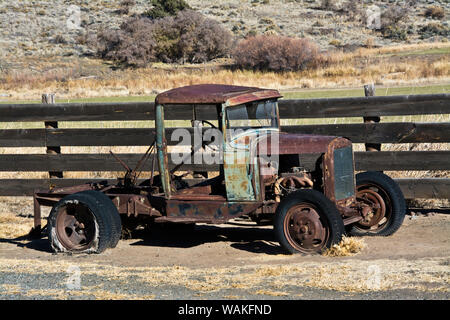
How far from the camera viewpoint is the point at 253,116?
26.8 feet

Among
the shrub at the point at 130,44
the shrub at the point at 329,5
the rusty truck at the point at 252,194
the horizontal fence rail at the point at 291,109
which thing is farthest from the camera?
the shrub at the point at 329,5

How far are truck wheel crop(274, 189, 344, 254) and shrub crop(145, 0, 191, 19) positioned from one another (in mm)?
47620

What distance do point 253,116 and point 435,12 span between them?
52.8 meters

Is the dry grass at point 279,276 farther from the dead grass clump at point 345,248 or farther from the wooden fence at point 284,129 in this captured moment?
the wooden fence at point 284,129

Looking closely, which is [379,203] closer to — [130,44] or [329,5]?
[130,44]

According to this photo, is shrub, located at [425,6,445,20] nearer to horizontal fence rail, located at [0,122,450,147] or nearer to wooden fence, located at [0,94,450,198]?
wooden fence, located at [0,94,450,198]

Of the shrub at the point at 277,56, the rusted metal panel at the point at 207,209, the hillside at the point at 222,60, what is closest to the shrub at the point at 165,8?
the hillside at the point at 222,60

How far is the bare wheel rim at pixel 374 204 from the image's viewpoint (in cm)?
863

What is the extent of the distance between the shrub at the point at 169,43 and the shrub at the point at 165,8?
561cm

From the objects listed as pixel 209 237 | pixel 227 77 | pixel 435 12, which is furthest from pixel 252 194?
pixel 435 12

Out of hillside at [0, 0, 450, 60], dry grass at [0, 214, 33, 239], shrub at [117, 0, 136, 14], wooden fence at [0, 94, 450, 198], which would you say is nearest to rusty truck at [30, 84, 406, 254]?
dry grass at [0, 214, 33, 239]

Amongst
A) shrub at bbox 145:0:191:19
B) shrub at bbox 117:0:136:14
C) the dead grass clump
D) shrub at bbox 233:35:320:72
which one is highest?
shrub at bbox 117:0:136:14

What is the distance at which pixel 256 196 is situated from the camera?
7.87 metres

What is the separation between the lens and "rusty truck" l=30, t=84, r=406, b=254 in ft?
25.0
